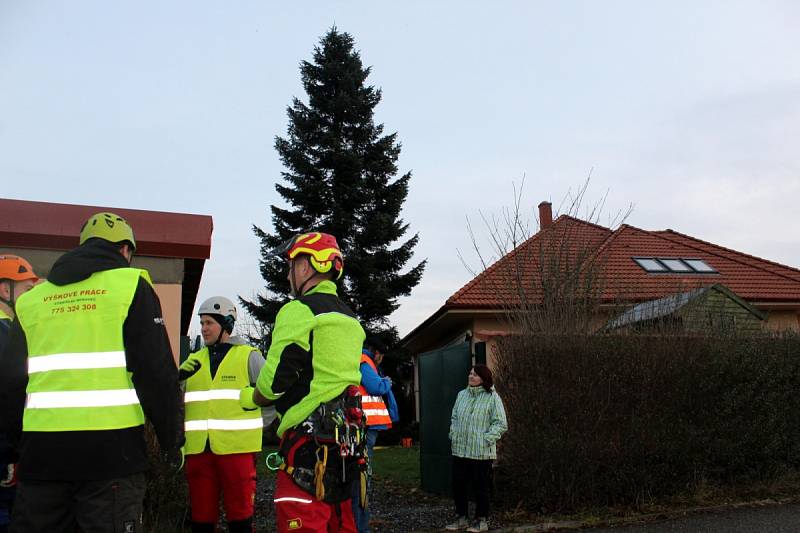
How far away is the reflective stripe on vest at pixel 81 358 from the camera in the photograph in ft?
10.0

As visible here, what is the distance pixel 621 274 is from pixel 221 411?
16.0 metres

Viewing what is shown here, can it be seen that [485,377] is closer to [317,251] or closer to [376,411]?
[376,411]

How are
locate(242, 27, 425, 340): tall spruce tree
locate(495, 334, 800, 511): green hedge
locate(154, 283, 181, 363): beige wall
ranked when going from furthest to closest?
locate(242, 27, 425, 340): tall spruce tree < locate(154, 283, 181, 363): beige wall < locate(495, 334, 800, 511): green hedge

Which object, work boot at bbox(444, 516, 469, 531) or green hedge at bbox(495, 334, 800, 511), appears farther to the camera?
green hedge at bbox(495, 334, 800, 511)

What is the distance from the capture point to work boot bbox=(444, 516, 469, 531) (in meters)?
7.76

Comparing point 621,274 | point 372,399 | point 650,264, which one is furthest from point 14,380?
point 650,264

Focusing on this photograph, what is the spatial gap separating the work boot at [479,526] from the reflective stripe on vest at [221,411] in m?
3.32

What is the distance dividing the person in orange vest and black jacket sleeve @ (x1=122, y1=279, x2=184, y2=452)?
283 cm

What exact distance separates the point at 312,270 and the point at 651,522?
5.78 meters

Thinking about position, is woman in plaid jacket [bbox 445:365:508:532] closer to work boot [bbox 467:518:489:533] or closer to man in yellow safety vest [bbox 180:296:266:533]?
work boot [bbox 467:518:489:533]

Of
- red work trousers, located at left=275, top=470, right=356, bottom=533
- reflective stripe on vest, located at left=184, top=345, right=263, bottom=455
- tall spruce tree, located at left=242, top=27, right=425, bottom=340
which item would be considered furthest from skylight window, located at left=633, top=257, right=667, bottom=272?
red work trousers, located at left=275, top=470, right=356, bottom=533

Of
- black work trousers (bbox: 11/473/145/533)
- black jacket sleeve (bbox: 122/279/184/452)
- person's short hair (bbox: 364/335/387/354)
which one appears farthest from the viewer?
person's short hair (bbox: 364/335/387/354)

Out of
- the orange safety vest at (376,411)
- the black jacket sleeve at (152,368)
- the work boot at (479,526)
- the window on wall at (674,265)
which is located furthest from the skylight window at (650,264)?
the black jacket sleeve at (152,368)

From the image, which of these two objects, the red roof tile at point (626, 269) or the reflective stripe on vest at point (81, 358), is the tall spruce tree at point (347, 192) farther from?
the reflective stripe on vest at point (81, 358)
